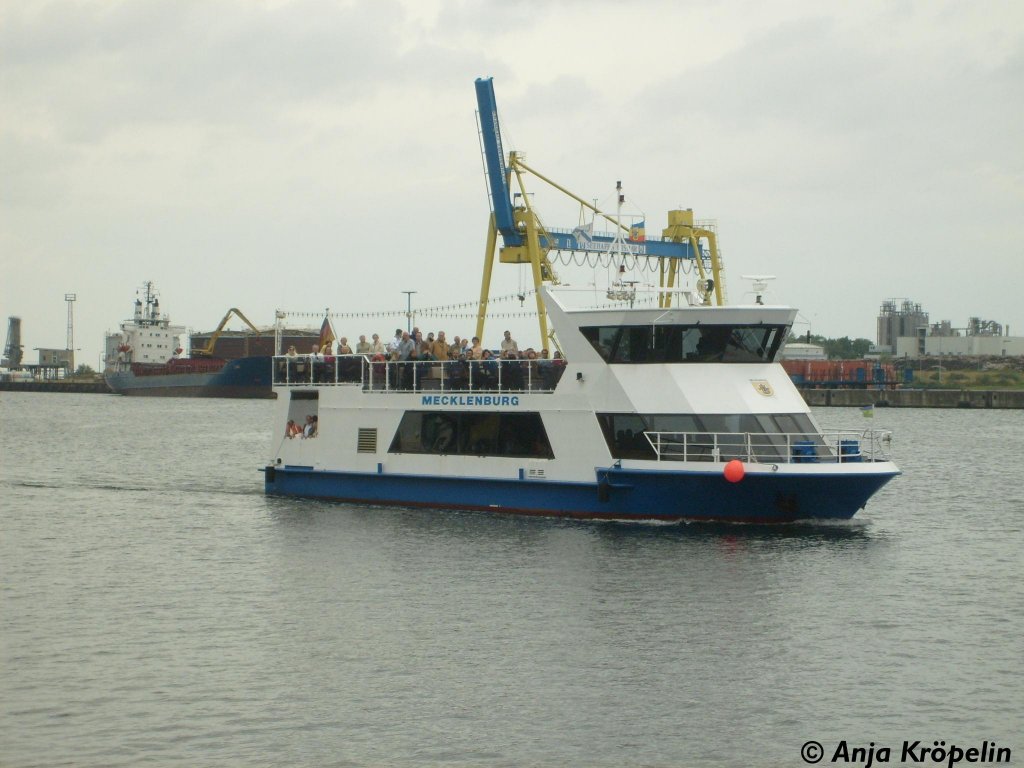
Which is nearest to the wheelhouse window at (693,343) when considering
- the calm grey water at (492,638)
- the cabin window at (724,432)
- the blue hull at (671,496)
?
the cabin window at (724,432)

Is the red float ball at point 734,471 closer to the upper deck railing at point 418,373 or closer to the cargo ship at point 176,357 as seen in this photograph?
the upper deck railing at point 418,373

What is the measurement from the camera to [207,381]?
132500mm

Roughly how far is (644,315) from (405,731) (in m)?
14.2

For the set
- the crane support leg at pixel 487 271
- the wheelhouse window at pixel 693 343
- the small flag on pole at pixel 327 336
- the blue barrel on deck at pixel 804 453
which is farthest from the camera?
the crane support leg at pixel 487 271

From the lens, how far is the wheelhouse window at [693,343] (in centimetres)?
2822

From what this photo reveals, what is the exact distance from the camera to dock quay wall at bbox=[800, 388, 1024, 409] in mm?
109000

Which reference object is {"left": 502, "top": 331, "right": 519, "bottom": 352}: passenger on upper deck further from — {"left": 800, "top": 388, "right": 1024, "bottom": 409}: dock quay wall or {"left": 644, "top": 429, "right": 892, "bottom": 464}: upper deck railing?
{"left": 800, "top": 388, "right": 1024, "bottom": 409}: dock quay wall

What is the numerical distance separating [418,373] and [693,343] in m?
7.44

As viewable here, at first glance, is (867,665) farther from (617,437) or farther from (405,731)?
(617,437)

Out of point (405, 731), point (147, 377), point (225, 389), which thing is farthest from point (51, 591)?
point (147, 377)

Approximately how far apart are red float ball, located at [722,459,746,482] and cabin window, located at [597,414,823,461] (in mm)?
419

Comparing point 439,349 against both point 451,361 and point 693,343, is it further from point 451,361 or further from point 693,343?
point 693,343

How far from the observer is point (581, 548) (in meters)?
26.5

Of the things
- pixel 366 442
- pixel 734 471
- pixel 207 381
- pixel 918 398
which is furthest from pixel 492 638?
pixel 207 381
